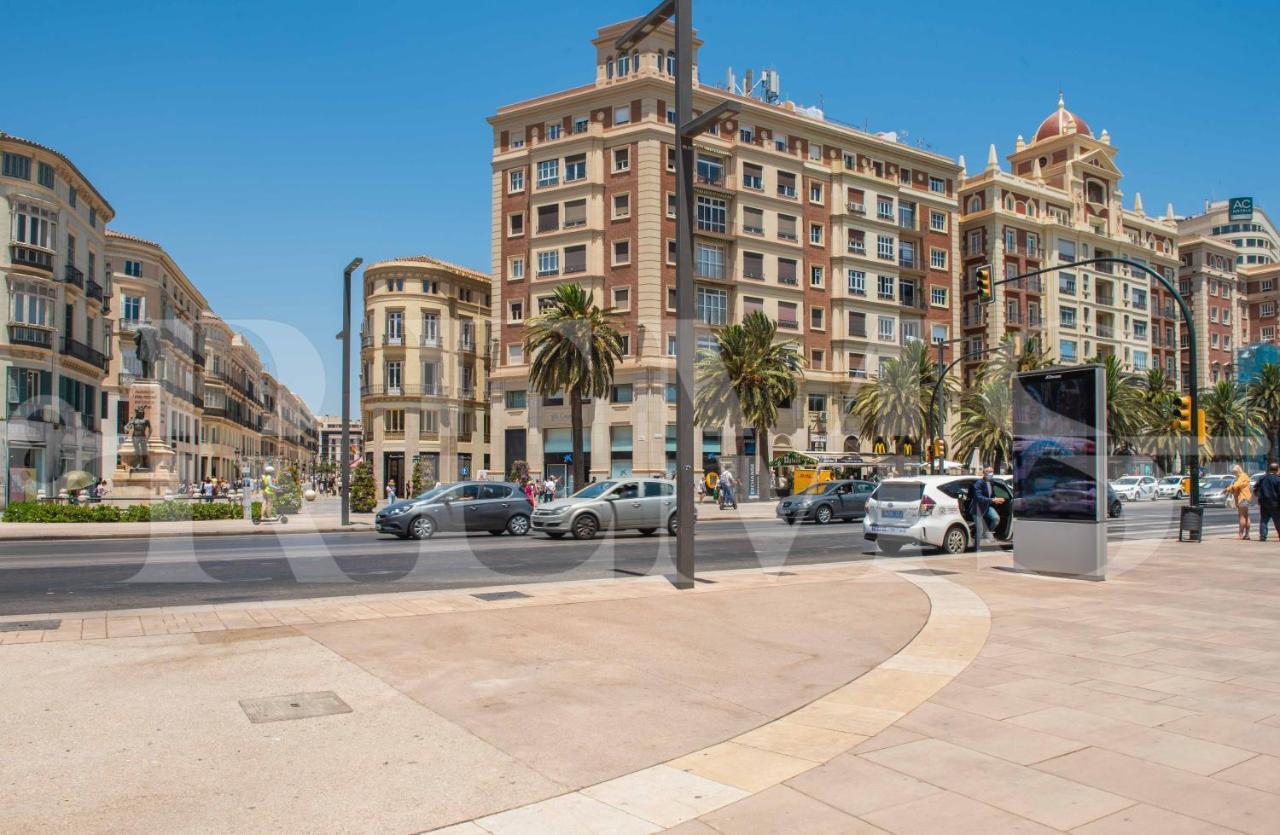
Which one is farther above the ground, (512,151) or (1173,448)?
(512,151)

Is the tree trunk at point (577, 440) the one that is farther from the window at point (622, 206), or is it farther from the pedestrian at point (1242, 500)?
the pedestrian at point (1242, 500)

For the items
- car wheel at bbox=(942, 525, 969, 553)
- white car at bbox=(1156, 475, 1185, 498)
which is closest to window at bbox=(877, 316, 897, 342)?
white car at bbox=(1156, 475, 1185, 498)

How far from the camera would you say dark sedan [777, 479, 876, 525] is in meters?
30.0

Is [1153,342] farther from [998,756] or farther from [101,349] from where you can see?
[998,756]

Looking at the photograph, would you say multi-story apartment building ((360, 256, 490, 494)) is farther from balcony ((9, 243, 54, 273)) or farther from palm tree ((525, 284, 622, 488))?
balcony ((9, 243, 54, 273))

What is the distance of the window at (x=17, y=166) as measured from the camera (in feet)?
141

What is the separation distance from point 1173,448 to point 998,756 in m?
84.5

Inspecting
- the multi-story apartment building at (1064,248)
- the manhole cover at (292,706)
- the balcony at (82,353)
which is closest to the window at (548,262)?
the balcony at (82,353)

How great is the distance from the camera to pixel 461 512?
2331 cm

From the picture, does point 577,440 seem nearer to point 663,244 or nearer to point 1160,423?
point 663,244

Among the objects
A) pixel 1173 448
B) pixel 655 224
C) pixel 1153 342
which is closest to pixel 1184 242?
pixel 1153 342

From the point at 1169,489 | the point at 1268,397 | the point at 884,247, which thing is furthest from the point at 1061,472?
the point at 1268,397

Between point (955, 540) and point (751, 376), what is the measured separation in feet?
97.4

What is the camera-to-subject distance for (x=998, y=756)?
204 inches
